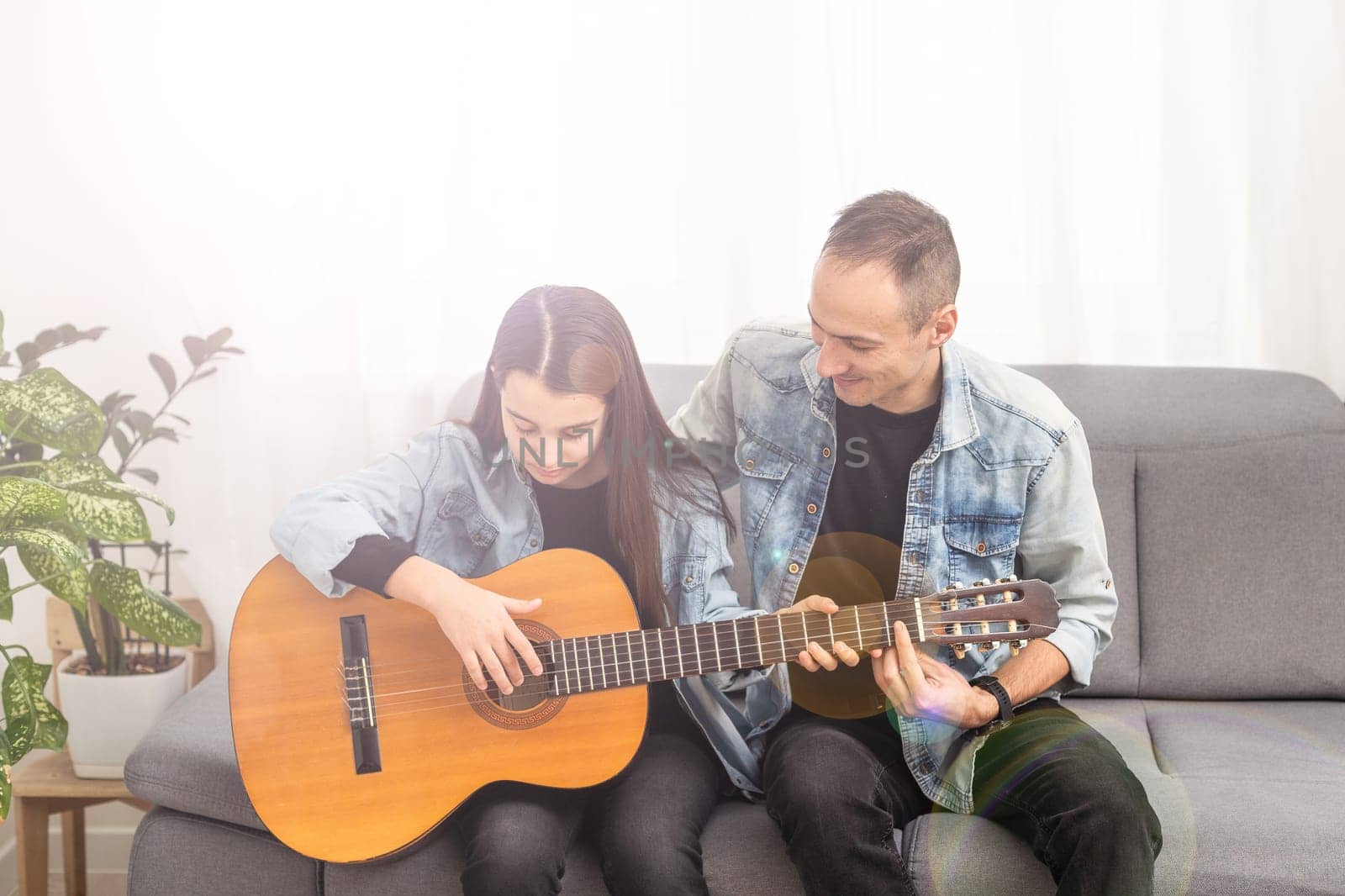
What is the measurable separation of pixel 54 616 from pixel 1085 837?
174 cm

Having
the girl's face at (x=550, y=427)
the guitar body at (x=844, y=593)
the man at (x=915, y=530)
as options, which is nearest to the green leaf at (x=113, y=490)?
the girl's face at (x=550, y=427)

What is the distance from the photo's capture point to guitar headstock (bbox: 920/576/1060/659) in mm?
1256

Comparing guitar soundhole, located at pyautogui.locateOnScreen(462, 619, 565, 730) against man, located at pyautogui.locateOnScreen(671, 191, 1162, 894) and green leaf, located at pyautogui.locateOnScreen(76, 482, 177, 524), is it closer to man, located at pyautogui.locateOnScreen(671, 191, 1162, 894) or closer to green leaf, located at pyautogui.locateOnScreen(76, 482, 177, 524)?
man, located at pyautogui.locateOnScreen(671, 191, 1162, 894)

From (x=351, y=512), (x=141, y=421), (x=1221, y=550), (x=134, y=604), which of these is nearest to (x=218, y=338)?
(x=141, y=421)

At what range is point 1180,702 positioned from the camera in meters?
1.71

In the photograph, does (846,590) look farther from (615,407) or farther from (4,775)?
(4,775)

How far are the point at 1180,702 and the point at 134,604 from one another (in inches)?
62.8

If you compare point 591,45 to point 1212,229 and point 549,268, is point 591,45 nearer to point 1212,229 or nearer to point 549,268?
point 549,268

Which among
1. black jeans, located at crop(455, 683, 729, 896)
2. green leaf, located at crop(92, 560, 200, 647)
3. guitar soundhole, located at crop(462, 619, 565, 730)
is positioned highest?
green leaf, located at crop(92, 560, 200, 647)

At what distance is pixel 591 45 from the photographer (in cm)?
187

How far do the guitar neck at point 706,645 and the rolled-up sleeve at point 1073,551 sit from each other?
28 cm

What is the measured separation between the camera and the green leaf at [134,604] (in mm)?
1518

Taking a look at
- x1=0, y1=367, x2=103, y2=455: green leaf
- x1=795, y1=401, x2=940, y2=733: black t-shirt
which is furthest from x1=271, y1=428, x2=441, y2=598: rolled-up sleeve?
x1=795, y1=401, x2=940, y2=733: black t-shirt

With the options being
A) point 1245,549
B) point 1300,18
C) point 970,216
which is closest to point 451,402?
point 970,216
